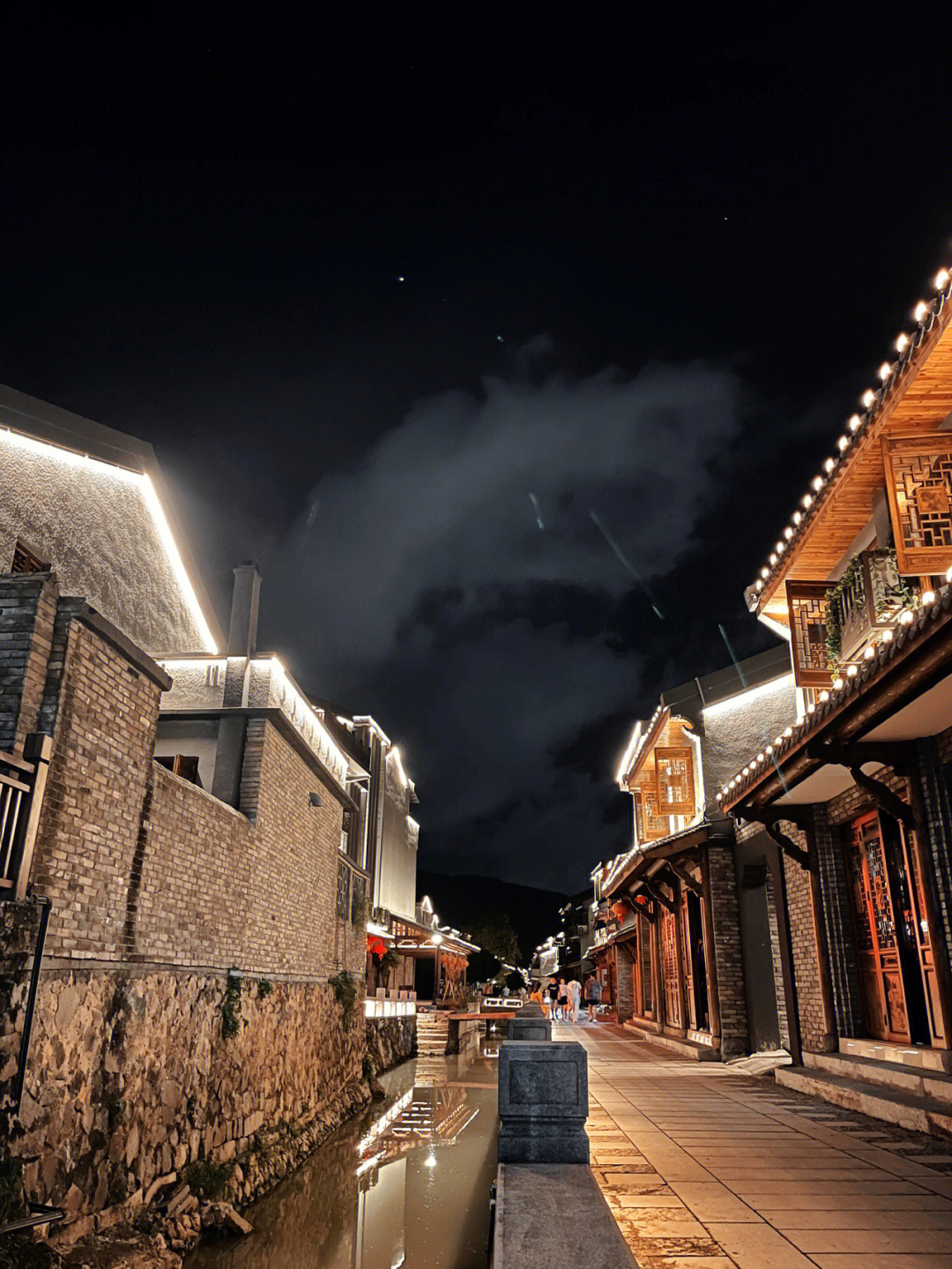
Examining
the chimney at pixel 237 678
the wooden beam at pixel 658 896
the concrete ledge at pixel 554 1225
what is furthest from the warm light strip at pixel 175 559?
the concrete ledge at pixel 554 1225

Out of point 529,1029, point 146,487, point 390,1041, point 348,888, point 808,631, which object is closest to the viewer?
point 529,1029

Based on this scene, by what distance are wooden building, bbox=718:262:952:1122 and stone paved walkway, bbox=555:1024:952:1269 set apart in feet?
4.22

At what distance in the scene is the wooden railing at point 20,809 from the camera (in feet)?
19.7

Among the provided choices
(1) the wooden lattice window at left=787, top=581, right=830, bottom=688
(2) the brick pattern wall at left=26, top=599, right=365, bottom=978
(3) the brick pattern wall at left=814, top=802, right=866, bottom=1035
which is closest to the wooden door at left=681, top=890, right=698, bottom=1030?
(3) the brick pattern wall at left=814, top=802, right=866, bottom=1035

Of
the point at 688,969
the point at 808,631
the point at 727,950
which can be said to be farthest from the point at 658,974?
the point at 808,631

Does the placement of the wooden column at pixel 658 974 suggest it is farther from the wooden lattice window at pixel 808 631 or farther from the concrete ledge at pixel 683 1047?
the wooden lattice window at pixel 808 631

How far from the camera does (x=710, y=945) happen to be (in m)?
14.9

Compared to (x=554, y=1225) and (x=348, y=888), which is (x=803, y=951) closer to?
(x=554, y=1225)

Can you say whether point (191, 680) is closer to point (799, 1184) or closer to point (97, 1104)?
point (97, 1104)

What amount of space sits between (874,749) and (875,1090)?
11.0ft

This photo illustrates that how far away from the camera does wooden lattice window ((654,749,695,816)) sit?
18188mm

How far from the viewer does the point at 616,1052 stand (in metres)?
16.4

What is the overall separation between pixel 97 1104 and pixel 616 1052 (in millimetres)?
11695

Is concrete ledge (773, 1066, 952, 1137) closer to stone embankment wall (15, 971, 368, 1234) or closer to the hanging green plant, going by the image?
stone embankment wall (15, 971, 368, 1234)
